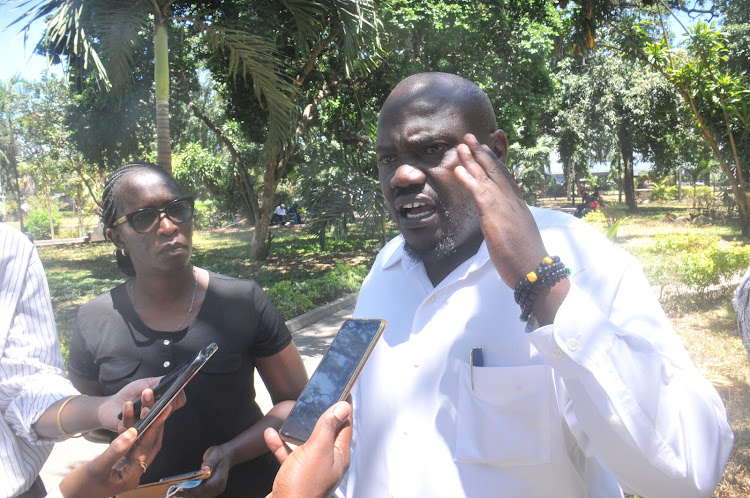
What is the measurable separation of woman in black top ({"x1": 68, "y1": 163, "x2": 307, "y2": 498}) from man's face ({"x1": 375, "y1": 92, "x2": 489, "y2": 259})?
810 millimetres

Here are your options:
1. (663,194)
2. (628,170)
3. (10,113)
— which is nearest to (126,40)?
(10,113)

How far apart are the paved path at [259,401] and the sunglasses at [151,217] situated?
1.07 meters

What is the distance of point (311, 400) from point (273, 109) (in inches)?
303

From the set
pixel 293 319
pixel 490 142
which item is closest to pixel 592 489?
pixel 490 142

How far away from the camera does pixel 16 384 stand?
5.92 ft

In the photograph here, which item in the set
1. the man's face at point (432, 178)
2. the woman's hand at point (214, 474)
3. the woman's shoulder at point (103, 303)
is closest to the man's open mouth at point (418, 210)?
the man's face at point (432, 178)

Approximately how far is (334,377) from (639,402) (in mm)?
695

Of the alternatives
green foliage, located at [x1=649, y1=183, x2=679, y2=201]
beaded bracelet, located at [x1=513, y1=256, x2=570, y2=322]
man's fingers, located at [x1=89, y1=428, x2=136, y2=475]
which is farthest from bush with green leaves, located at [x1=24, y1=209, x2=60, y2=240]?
green foliage, located at [x1=649, y1=183, x2=679, y2=201]

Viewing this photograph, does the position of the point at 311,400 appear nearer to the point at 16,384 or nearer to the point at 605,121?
the point at 16,384

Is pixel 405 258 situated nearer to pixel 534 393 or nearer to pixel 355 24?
pixel 534 393

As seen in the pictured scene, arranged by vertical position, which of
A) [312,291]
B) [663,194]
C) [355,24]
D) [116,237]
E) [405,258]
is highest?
[355,24]

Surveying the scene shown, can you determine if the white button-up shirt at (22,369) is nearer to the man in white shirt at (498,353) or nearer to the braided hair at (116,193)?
the braided hair at (116,193)

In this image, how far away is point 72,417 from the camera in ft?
5.75

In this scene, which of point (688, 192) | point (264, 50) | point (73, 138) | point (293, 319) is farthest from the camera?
point (688, 192)
